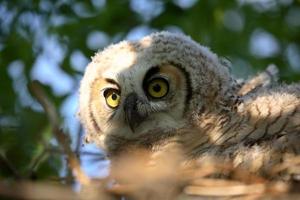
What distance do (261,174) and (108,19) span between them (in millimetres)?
2487

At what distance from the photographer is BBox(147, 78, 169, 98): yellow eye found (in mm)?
3309

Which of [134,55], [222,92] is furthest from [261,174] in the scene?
[134,55]

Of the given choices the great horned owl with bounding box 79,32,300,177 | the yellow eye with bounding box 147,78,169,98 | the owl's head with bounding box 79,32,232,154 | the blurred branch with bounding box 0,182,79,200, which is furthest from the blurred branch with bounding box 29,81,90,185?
the yellow eye with bounding box 147,78,169,98

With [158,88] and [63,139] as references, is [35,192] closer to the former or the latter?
[63,139]

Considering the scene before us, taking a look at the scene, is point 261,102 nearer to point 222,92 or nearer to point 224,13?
point 222,92

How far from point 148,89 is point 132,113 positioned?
0.22 m

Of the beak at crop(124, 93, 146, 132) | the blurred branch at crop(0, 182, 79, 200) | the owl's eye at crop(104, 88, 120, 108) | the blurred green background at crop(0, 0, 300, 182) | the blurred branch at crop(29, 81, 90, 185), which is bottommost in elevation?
the blurred branch at crop(0, 182, 79, 200)

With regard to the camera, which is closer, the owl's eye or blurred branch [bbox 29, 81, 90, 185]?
blurred branch [bbox 29, 81, 90, 185]

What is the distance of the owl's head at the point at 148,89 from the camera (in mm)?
3193

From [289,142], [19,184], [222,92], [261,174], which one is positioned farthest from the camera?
[222,92]

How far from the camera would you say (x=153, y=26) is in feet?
14.6

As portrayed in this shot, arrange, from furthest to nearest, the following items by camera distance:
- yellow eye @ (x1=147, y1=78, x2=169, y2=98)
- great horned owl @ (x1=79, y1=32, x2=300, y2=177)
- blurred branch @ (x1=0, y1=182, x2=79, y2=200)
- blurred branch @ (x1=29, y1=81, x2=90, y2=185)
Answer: yellow eye @ (x1=147, y1=78, x2=169, y2=98)
great horned owl @ (x1=79, y1=32, x2=300, y2=177)
blurred branch @ (x1=29, y1=81, x2=90, y2=185)
blurred branch @ (x1=0, y1=182, x2=79, y2=200)

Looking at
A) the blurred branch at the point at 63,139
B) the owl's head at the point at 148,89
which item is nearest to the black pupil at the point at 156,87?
the owl's head at the point at 148,89

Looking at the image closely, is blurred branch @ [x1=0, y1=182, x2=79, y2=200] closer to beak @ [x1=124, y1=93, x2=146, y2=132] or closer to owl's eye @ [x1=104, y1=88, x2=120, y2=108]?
beak @ [x1=124, y1=93, x2=146, y2=132]
